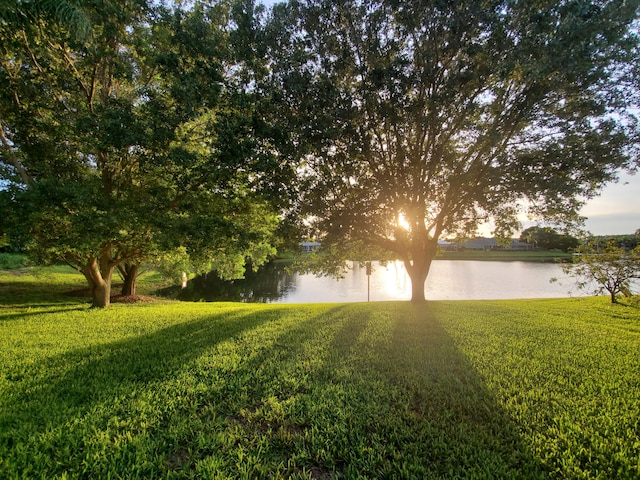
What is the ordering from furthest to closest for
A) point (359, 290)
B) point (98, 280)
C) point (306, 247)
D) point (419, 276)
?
point (359, 290)
point (306, 247)
point (419, 276)
point (98, 280)

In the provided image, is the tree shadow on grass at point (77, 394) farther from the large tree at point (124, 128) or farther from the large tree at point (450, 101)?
the large tree at point (450, 101)

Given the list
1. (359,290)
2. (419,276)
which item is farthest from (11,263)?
(419,276)

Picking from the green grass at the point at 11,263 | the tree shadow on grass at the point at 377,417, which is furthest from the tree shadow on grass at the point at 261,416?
the green grass at the point at 11,263

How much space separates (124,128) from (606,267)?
1626 centimetres

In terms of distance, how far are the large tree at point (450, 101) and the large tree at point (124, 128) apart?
→ 186 cm

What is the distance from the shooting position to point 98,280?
992 centimetres

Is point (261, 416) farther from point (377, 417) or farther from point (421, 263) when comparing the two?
point (421, 263)

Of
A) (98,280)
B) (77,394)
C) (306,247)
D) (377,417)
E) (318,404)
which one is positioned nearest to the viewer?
(377,417)

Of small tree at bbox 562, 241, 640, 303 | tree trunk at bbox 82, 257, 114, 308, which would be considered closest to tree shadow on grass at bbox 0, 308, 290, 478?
tree trunk at bbox 82, 257, 114, 308

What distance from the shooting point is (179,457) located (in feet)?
8.56

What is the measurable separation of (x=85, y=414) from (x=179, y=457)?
1.43 m

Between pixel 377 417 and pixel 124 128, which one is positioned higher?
pixel 124 128

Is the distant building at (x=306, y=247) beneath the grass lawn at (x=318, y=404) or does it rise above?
above

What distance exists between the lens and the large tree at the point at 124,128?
708cm
